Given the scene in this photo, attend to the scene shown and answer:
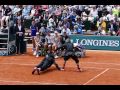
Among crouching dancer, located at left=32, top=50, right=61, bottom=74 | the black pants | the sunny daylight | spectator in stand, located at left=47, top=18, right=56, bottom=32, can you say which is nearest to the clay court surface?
the sunny daylight

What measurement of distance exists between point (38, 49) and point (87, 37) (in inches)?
130

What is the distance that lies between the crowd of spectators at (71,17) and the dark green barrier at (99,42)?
68 cm

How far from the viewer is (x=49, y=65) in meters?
17.5

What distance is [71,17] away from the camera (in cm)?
2533

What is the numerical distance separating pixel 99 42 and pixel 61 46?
6.02 meters

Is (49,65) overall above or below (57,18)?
below

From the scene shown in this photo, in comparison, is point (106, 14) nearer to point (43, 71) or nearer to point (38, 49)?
point (38, 49)

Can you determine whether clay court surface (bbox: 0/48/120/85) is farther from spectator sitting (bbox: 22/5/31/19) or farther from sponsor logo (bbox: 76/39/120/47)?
spectator sitting (bbox: 22/5/31/19)

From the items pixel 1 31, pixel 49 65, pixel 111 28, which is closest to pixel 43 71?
pixel 49 65

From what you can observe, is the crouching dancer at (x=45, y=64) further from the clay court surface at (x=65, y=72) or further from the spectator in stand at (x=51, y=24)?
the spectator in stand at (x=51, y=24)

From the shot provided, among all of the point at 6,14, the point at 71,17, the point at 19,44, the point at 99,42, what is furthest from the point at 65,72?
the point at 71,17

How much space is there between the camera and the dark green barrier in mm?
23189

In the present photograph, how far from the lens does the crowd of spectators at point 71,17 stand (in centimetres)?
2398

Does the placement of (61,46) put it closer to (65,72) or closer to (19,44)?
(65,72)
